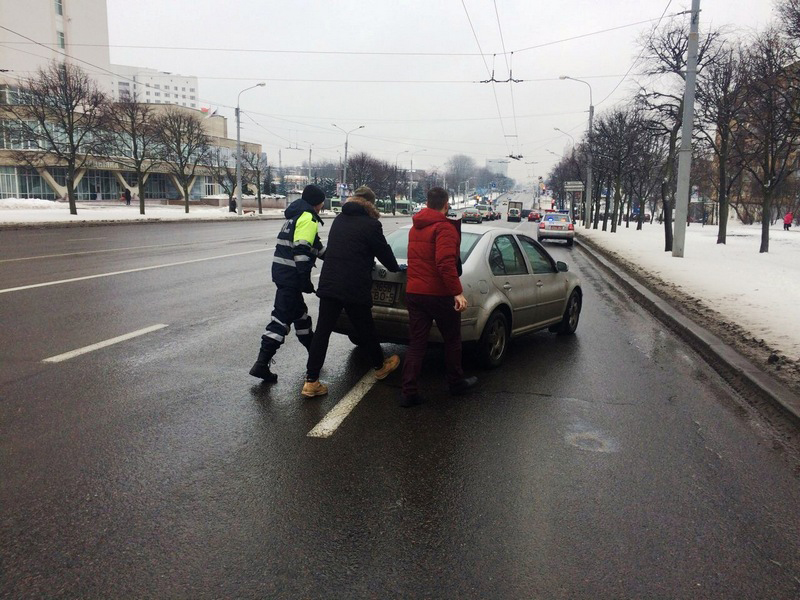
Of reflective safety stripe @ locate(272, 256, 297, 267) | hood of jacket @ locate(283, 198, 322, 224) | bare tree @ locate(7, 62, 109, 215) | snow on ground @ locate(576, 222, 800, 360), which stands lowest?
snow on ground @ locate(576, 222, 800, 360)

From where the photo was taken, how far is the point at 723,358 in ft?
21.8

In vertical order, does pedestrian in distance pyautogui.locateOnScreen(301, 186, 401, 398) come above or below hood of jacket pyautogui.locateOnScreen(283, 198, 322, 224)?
below

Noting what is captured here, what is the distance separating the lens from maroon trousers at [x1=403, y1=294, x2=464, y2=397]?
5188 mm

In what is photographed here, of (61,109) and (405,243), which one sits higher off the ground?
(61,109)

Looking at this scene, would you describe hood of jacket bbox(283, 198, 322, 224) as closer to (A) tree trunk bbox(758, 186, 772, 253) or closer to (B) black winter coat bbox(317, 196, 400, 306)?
(B) black winter coat bbox(317, 196, 400, 306)

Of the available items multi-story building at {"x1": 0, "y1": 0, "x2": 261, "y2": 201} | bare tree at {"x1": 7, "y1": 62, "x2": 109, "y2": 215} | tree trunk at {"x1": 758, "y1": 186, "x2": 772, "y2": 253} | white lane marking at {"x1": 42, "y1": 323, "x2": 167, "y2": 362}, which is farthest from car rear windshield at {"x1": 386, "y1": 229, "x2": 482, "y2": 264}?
multi-story building at {"x1": 0, "y1": 0, "x2": 261, "y2": 201}

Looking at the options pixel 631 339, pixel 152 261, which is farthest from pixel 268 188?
pixel 631 339

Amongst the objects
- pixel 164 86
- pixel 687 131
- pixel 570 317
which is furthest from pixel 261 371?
pixel 164 86

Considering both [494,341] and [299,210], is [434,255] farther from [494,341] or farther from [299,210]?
[494,341]

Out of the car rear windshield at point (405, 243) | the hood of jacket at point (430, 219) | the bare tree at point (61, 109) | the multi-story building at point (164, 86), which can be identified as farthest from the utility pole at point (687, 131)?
the multi-story building at point (164, 86)

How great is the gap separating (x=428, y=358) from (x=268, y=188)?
8418cm

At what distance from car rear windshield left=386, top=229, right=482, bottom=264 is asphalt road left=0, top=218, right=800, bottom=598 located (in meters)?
1.23

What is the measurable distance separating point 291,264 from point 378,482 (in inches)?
97.5

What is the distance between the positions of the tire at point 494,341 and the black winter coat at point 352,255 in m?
1.46
